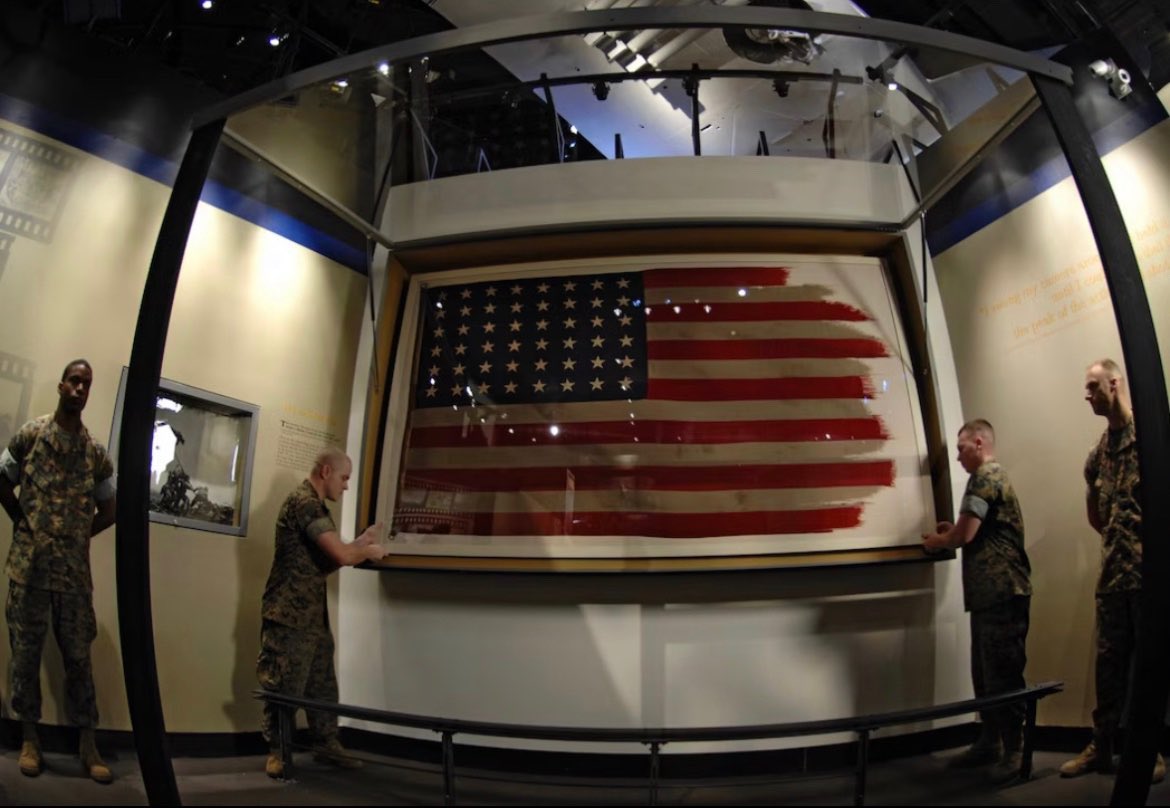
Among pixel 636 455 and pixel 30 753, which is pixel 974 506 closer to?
pixel 636 455

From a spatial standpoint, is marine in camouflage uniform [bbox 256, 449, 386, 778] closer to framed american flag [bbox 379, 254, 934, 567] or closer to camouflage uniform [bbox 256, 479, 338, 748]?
camouflage uniform [bbox 256, 479, 338, 748]

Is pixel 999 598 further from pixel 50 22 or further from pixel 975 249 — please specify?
pixel 50 22

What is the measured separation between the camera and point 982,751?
1.69 metres

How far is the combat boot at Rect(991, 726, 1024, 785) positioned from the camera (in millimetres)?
1631

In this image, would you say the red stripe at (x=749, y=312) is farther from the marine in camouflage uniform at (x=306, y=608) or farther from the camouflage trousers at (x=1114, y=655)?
the marine in camouflage uniform at (x=306, y=608)

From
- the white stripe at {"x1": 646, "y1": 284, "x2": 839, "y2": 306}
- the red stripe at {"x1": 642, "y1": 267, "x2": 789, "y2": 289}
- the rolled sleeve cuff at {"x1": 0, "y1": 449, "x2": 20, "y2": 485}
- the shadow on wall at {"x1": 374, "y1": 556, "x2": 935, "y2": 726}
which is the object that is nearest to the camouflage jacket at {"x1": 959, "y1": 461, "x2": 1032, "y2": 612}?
the shadow on wall at {"x1": 374, "y1": 556, "x2": 935, "y2": 726}

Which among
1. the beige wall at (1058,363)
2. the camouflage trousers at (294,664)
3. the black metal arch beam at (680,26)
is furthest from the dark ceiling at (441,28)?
the camouflage trousers at (294,664)

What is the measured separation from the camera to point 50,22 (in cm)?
196

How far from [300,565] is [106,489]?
556 millimetres

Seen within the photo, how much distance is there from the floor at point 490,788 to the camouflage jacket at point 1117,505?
451 millimetres

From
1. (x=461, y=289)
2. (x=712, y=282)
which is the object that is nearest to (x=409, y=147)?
(x=461, y=289)

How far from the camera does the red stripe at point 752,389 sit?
6.90 feet

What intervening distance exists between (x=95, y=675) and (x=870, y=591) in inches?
81.7

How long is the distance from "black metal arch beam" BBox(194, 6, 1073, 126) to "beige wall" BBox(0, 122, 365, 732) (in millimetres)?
612
